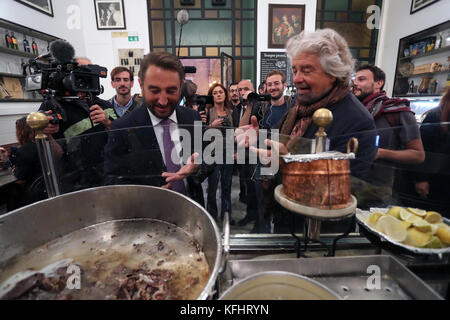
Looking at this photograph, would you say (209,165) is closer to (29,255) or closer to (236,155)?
(236,155)

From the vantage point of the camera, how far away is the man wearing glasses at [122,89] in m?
Result: 2.61

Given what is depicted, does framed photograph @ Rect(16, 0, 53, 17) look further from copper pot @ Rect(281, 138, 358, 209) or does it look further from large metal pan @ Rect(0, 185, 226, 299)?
copper pot @ Rect(281, 138, 358, 209)

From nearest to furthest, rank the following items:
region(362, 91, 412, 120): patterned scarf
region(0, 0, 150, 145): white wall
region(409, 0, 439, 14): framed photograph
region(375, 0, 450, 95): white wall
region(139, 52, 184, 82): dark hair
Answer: region(139, 52, 184, 82): dark hair, region(362, 91, 412, 120): patterned scarf, region(375, 0, 450, 95): white wall, region(409, 0, 439, 14): framed photograph, region(0, 0, 150, 145): white wall

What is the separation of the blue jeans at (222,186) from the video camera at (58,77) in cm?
90

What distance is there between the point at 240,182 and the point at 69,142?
64cm

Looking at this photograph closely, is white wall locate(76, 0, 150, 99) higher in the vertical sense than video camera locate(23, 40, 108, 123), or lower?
higher

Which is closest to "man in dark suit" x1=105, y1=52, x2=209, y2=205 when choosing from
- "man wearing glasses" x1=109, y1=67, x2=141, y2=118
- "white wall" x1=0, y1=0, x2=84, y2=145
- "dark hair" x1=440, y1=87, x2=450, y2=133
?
"dark hair" x1=440, y1=87, x2=450, y2=133

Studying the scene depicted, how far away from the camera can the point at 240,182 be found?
87 centimetres

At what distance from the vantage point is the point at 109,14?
6191 millimetres

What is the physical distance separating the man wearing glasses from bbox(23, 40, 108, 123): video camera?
1259 mm

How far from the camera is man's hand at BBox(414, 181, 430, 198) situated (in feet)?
2.60

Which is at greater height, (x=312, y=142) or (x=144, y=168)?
(x=312, y=142)
